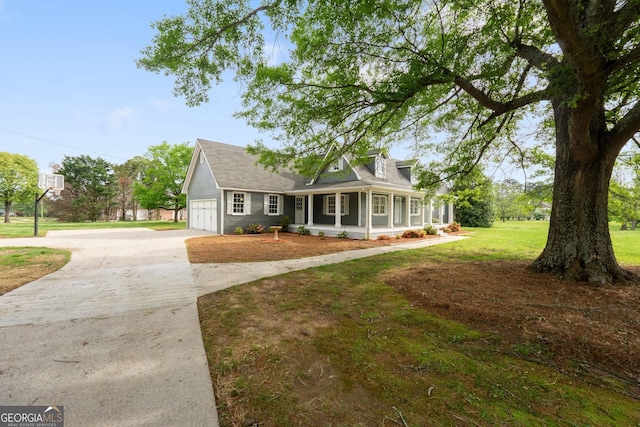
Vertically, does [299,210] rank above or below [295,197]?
below

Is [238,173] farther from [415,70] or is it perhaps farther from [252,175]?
[415,70]

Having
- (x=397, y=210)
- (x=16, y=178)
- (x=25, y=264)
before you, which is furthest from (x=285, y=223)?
(x=16, y=178)

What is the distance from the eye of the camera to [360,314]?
399cm

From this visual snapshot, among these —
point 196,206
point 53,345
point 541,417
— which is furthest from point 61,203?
point 541,417

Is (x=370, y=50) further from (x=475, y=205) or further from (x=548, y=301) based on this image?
(x=475, y=205)

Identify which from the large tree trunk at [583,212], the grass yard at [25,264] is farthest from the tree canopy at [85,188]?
the large tree trunk at [583,212]

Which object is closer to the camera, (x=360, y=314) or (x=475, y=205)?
(x=360, y=314)

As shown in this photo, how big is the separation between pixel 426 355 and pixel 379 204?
14.5 metres

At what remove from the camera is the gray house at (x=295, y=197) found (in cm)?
1584

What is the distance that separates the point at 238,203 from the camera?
17078 millimetres

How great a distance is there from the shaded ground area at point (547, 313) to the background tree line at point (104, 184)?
26.9 meters

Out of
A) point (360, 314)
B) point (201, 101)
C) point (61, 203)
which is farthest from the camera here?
point (61, 203)

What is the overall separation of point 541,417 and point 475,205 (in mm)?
28807

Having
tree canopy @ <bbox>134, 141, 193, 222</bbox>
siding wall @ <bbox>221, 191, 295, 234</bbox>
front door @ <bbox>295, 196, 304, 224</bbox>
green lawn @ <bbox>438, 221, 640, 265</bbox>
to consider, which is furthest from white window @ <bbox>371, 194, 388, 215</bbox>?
tree canopy @ <bbox>134, 141, 193, 222</bbox>
